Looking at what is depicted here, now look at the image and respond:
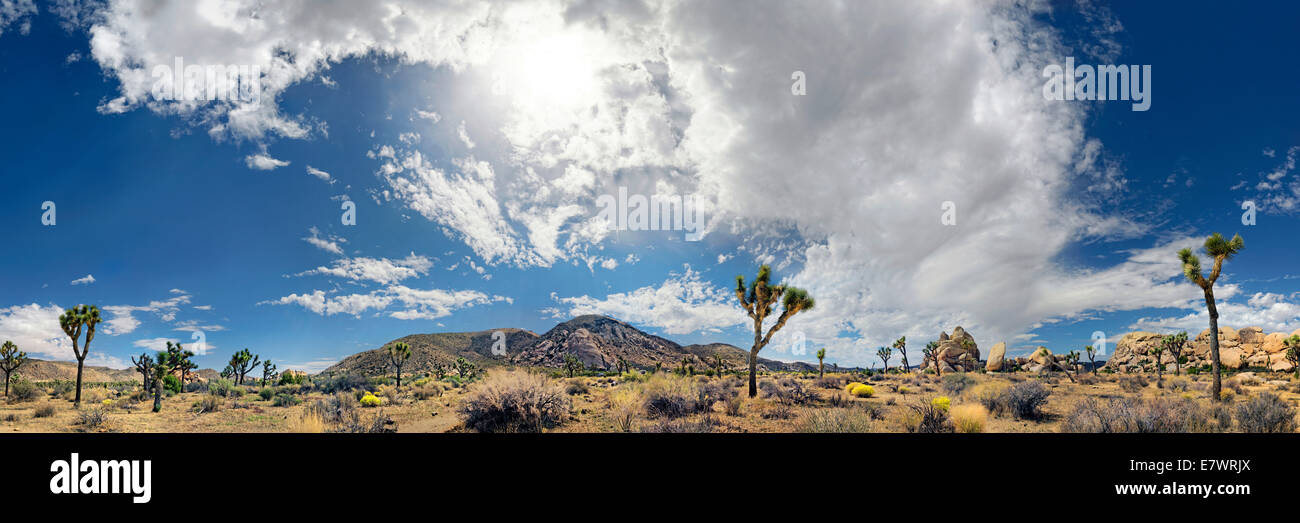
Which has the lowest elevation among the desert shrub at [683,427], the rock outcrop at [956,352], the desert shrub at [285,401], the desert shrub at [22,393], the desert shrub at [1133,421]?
the rock outcrop at [956,352]

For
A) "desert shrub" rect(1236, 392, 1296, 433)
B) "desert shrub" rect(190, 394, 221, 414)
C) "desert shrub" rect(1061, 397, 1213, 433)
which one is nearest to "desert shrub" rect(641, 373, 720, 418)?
"desert shrub" rect(1061, 397, 1213, 433)

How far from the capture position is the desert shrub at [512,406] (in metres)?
13.4

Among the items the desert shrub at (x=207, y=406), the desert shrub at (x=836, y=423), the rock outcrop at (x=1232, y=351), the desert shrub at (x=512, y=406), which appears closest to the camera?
the desert shrub at (x=836, y=423)

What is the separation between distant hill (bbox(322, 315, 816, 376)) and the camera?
82938mm

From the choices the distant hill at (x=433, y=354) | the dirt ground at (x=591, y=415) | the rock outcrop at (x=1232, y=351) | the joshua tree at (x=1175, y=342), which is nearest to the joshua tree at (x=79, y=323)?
the dirt ground at (x=591, y=415)

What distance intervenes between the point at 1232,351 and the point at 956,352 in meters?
35.6

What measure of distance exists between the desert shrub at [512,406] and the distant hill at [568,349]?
64.1 metres

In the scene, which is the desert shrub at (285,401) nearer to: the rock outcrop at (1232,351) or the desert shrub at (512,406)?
the desert shrub at (512,406)

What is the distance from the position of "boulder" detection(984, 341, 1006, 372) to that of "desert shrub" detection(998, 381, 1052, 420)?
87.1 m
